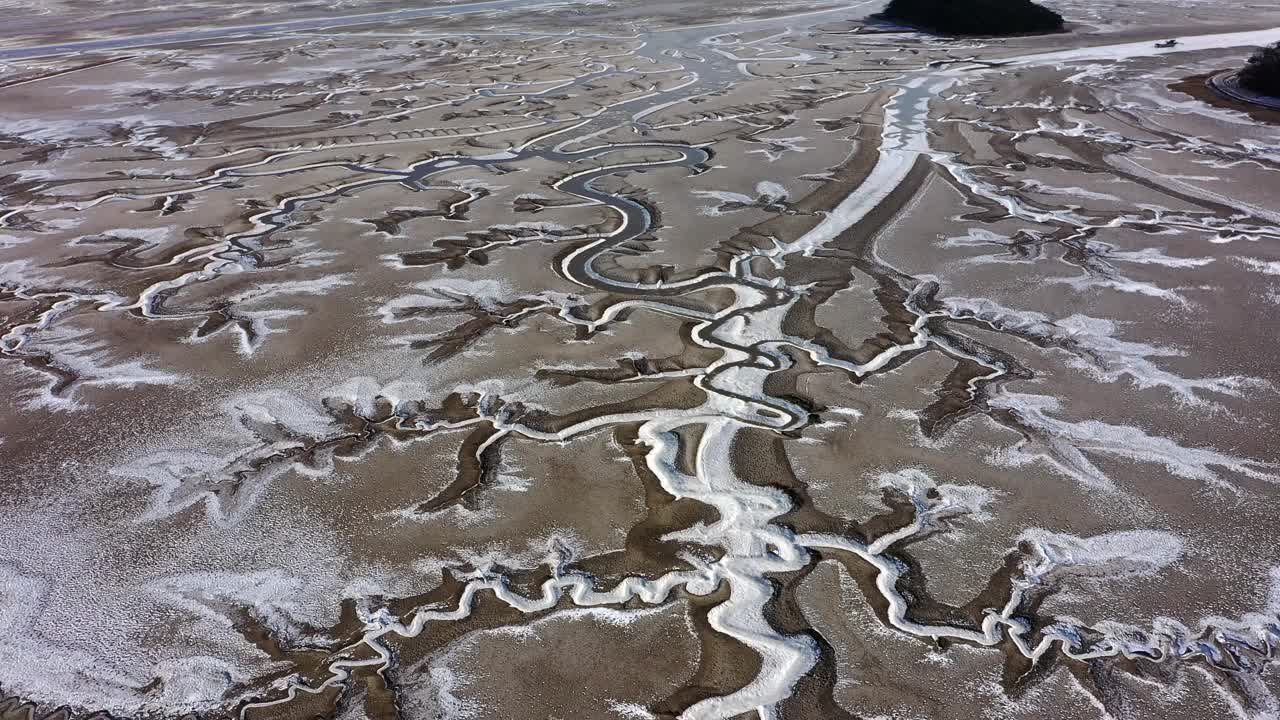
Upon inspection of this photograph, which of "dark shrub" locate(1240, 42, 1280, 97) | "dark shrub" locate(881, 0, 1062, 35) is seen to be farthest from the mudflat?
"dark shrub" locate(881, 0, 1062, 35)

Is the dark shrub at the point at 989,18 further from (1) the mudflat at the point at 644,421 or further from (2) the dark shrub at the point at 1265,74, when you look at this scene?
(1) the mudflat at the point at 644,421

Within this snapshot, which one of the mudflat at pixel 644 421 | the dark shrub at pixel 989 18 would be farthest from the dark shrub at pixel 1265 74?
the dark shrub at pixel 989 18

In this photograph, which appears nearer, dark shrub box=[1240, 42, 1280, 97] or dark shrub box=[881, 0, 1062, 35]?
dark shrub box=[1240, 42, 1280, 97]

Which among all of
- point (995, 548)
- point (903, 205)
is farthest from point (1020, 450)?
point (903, 205)

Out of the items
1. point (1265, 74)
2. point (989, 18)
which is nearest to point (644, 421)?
point (1265, 74)

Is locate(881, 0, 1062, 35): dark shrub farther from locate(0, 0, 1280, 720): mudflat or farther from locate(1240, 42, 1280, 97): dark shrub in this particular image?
locate(0, 0, 1280, 720): mudflat

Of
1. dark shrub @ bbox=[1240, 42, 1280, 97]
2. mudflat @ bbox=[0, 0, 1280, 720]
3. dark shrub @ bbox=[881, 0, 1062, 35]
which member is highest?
dark shrub @ bbox=[881, 0, 1062, 35]
